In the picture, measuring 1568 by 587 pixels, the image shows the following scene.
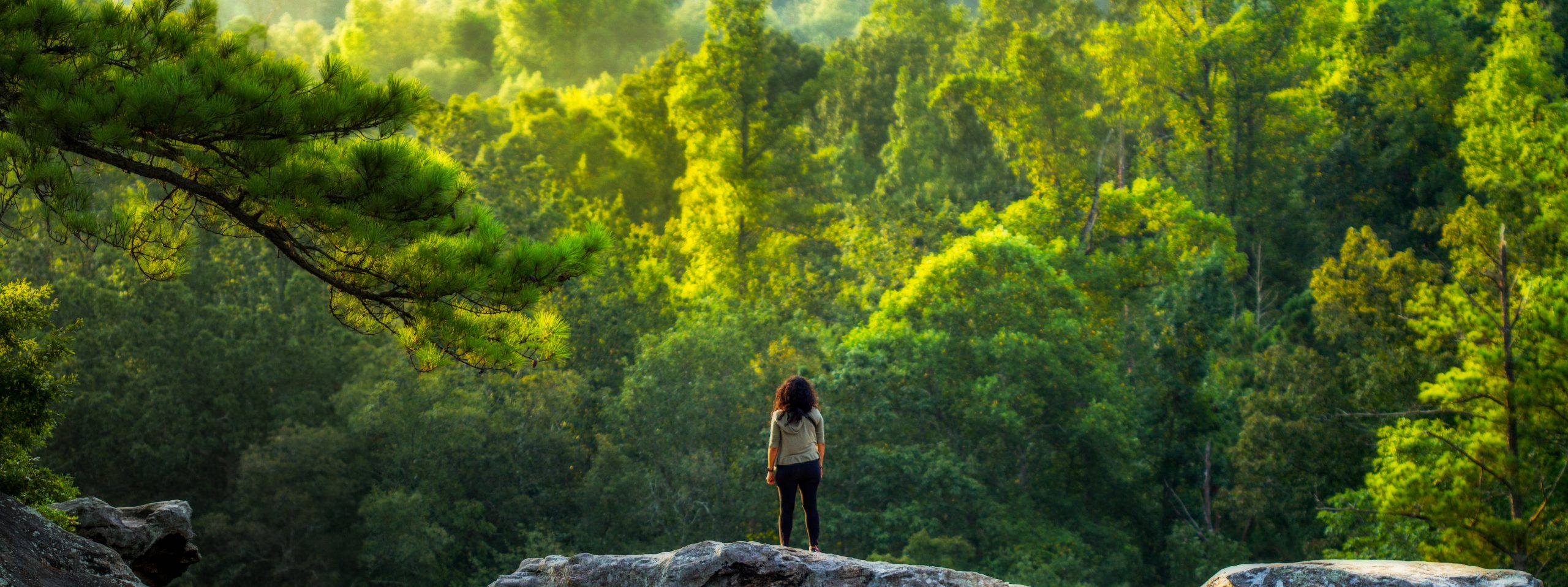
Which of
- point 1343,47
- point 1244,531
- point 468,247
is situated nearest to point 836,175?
point 1343,47

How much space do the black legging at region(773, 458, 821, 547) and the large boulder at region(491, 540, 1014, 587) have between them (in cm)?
29

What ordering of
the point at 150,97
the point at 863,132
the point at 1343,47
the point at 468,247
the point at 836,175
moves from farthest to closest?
the point at 863,132 < the point at 836,175 < the point at 1343,47 < the point at 468,247 < the point at 150,97

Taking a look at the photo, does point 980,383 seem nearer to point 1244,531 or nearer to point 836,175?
point 1244,531

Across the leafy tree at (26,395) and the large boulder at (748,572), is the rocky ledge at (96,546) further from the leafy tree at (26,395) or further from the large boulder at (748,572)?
A: the large boulder at (748,572)

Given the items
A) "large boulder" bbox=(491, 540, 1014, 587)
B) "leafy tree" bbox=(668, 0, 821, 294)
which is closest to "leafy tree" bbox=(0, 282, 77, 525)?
"large boulder" bbox=(491, 540, 1014, 587)

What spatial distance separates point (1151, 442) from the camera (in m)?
25.4

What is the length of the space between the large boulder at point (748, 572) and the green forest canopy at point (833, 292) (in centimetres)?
144

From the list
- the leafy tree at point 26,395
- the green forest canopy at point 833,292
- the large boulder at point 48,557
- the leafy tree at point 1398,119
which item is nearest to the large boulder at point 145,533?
the leafy tree at point 26,395

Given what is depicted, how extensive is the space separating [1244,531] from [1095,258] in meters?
8.68

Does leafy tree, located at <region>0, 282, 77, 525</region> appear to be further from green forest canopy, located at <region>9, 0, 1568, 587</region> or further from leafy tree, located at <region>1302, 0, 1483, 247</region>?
leafy tree, located at <region>1302, 0, 1483, 247</region>

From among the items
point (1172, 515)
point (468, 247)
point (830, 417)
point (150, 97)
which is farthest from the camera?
point (1172, 515)

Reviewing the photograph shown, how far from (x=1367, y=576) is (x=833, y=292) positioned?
1029 inches

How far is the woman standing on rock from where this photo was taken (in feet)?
24.6

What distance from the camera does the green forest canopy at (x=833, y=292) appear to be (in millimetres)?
7441
